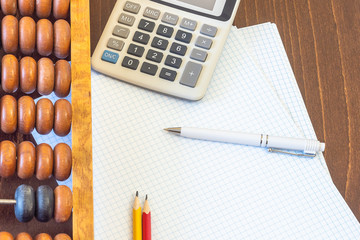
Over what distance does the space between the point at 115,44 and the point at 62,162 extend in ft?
0.71

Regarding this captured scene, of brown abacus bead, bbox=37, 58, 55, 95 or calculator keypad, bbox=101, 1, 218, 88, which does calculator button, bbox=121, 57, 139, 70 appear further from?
brown abacus bead, bbox=37, 58, 55, 95

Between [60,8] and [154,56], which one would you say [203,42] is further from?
[60,8]

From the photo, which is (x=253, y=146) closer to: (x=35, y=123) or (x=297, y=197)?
(x=297, y=197)

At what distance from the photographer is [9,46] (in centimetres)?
65

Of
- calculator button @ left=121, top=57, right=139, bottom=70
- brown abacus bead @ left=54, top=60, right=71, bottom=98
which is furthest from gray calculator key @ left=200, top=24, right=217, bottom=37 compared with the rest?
brown abacus bead @ left=54, top=60, right=71, bottom=98

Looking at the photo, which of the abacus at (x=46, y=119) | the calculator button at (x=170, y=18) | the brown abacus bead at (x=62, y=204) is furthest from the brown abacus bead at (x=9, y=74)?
the calculator button at (x=170, y=18)

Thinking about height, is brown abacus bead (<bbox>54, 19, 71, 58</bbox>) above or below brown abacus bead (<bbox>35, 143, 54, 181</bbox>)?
above

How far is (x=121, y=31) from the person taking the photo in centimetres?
A: 77

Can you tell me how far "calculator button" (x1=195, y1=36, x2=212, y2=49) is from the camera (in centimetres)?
77

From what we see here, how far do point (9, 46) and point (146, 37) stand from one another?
194 mm

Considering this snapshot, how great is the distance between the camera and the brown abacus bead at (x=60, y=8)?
662 millimetres

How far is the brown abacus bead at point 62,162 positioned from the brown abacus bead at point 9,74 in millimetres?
86

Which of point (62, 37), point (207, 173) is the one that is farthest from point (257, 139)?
point (62, 37)

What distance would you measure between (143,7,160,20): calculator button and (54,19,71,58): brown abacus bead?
15 cm
